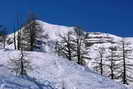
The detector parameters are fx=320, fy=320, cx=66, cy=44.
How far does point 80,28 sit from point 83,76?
17.5 meters

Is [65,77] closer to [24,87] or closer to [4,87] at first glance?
[24,87]

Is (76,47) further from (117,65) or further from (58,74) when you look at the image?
(58,74)

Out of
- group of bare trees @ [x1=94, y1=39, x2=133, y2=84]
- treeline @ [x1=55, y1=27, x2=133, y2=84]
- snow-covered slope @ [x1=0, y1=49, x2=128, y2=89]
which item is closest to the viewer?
snow-covered slope @ [x1=0, y1=49, x2=128, y2=89]

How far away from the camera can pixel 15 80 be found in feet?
68.0

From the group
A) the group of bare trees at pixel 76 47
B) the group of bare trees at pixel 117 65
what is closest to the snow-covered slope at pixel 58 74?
the group of bare trees at pixel 76 47

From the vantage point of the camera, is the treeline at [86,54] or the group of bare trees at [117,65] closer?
the treeline at [86,54]

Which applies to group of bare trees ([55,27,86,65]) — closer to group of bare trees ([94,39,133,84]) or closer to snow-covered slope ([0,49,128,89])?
group of bare trees ([94,39,133,84])

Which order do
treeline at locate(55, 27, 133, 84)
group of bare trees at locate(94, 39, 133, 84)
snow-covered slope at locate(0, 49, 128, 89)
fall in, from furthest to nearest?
group of bare trees at locate(94, 39, 133, 84) < treeline at locate(55, 27, 133, 84) < snow-covered slope at locate(0, 49, 128, 89)

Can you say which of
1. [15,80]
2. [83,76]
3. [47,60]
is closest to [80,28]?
[47,60]

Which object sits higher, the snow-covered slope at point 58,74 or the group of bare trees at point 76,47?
the group of bare trees at point 76,47

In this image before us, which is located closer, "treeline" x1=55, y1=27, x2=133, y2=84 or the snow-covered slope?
the snow-covered slope

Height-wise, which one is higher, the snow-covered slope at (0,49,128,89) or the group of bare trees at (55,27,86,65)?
the group of bare trees at (55,27,86,65)

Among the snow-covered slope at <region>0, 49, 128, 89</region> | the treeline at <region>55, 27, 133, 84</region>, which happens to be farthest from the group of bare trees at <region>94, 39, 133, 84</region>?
the snow-covered slope at <region>0, 49, 128, 89</region>

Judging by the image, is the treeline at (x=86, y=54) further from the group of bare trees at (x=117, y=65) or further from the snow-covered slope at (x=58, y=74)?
the snow-covered slope at (x=58, y=74)
